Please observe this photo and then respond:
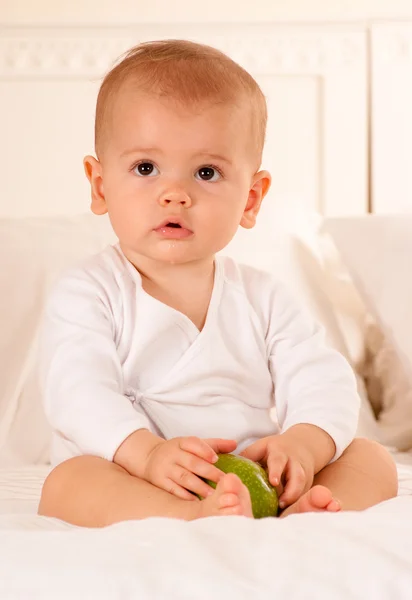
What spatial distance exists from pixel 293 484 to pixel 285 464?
0.03 meters

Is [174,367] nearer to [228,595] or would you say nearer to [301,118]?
[228,595]

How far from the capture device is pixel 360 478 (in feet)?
4.14

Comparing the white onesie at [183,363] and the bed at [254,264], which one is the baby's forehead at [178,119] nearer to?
the white onesie at [183,363]

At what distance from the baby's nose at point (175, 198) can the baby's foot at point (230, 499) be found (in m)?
0.44

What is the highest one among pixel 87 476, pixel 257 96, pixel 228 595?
pixel 257 96

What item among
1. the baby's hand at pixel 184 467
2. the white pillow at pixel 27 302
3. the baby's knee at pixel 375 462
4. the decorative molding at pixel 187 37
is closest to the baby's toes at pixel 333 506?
the baby's hand at pixel 184 467

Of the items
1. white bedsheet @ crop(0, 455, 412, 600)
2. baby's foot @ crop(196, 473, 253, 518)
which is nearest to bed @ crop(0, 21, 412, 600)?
white bedsheet @ crop(0, 455, 412, 600)

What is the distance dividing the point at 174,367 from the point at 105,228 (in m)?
0.74

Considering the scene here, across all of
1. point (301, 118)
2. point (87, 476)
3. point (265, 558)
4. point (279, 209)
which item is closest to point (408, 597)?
point (265, 558)

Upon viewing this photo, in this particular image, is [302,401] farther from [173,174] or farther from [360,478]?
[173,174]

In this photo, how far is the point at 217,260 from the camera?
5.08ft

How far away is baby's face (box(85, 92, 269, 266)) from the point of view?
1338 mm

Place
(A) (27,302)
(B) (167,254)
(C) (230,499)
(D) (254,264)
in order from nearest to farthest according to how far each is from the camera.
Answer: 1. (C) (230,499)
2. (B) (167,254)
3. (A) (27,302)
4. (D) (254,264)

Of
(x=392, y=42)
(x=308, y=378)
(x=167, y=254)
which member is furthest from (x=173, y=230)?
(x=392, y=42)
